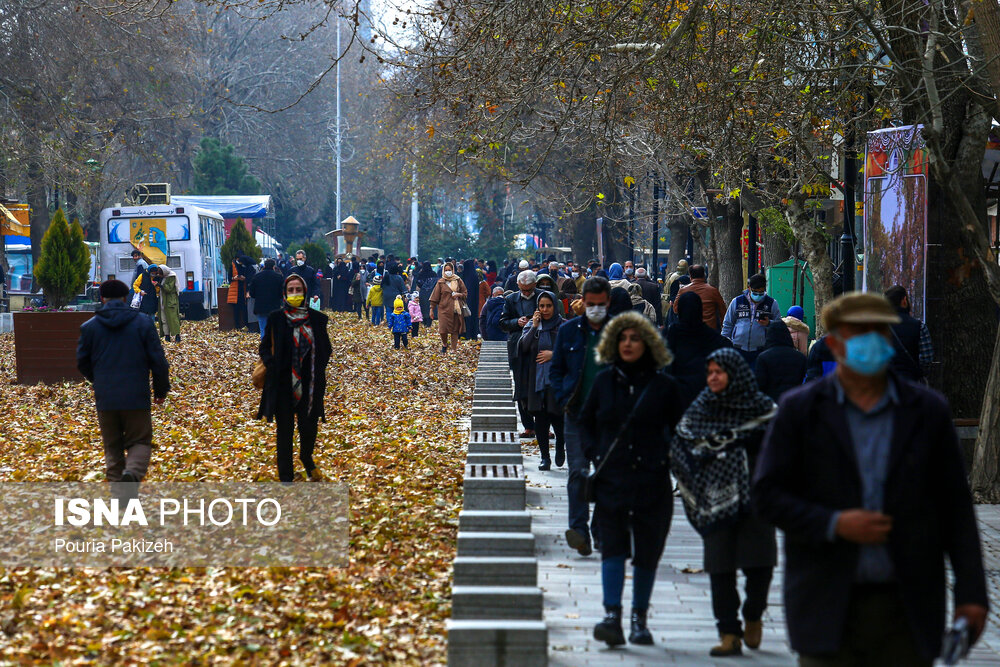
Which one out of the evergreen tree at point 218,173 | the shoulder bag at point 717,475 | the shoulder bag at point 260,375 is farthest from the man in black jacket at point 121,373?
the evergreen tree at point 218,173

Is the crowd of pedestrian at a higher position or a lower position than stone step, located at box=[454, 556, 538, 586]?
higher

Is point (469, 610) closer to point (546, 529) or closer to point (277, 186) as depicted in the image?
point (546, 529)

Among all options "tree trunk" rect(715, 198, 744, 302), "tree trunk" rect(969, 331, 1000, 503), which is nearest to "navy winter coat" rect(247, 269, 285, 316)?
"tree trunk" rect(715, 198, 744, 302)

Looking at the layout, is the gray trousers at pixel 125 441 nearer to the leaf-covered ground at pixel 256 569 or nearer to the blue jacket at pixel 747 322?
the leaf-covered ground at pixel 256 569

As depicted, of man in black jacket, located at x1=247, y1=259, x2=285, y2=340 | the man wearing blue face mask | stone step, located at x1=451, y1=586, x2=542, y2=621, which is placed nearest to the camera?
stone step, located at x1=451, y1=586, x2=542, y2=621

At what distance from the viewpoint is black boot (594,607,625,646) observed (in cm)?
636

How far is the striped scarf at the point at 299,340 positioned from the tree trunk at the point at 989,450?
5.52 m

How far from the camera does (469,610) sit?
5953 millimetres

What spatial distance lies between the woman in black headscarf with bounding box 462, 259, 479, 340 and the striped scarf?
710 inches

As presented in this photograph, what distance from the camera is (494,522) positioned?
25.5 feet

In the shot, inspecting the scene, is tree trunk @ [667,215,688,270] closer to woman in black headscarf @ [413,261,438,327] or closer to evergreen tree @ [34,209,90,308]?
woman in black headscarf @ [413,261,438,327]

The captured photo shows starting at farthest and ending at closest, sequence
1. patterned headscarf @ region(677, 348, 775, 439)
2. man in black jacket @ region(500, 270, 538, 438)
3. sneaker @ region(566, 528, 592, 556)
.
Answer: man in black jacket @ region(500, 270, 538, 438) < sneaker @ region(566, 528, 592, 556) < patterned headscarf @ region(677, 348, 775, 439)

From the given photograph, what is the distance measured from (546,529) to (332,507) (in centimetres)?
179

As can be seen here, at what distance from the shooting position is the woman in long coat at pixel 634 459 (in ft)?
21.5
